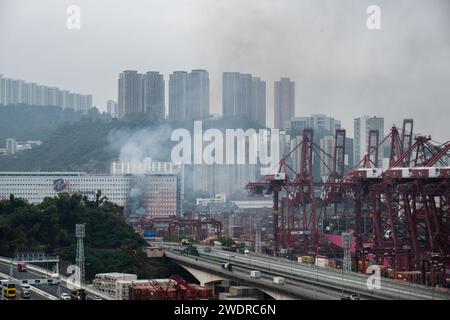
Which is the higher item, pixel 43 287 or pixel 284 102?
pixel 284 102

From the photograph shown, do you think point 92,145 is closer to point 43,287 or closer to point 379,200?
point 379,200

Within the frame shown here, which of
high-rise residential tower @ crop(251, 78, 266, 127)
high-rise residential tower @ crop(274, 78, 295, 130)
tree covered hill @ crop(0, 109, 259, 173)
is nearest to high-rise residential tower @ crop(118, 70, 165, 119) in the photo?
tree covered hill @ crop(0, 109, 259, 173)

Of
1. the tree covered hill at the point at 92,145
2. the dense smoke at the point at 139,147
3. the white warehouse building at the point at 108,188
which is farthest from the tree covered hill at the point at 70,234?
the tree covered hill at the point at 92,145

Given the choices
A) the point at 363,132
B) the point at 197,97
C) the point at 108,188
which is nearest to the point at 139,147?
the point at 108,188

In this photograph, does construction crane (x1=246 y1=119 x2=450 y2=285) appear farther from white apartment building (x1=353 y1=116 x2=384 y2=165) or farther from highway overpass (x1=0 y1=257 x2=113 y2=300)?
highway overpass (x1=0 y1=257 x2=113 y2=300)
